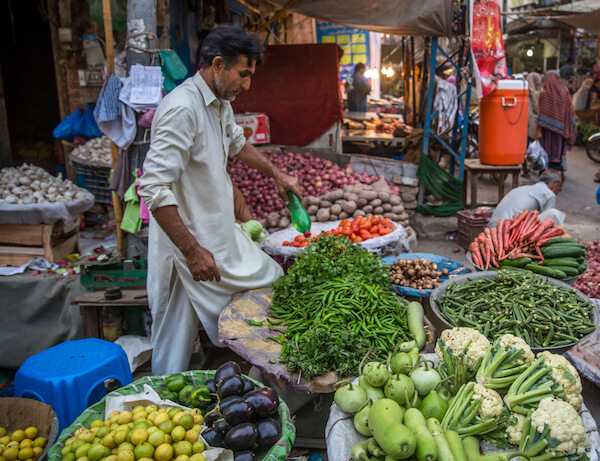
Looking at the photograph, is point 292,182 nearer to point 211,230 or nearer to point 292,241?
point 211,230

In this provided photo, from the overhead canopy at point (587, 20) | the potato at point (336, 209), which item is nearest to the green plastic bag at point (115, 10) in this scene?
the potato at point (336, 209)

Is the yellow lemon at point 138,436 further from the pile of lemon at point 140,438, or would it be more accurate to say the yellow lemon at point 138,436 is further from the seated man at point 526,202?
the seated man at point 526,202

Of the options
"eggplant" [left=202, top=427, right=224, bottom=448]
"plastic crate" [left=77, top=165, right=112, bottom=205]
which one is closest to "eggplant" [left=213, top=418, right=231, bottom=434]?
"eggplant" [left=202, top=427, right=224, bottom=448]

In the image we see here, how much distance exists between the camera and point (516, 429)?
1.85 meters

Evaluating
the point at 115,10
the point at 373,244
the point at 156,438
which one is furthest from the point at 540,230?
the point at 115,10

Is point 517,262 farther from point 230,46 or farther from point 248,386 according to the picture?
point 230,46

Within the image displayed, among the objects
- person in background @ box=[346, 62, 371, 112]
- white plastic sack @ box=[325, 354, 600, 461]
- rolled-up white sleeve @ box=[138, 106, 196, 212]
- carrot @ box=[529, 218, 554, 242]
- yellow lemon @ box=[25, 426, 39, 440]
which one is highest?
person in background @ box=[346, 62, 371, 112]

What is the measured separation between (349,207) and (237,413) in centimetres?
396

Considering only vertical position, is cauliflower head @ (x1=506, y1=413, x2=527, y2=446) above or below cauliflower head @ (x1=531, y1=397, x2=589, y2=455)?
below

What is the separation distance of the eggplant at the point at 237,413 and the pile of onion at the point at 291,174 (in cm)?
447

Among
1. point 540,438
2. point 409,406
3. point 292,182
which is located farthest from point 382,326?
point 292,182

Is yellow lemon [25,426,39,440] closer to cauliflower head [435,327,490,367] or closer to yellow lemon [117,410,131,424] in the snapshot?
yellow lemon [117,410,131,424]

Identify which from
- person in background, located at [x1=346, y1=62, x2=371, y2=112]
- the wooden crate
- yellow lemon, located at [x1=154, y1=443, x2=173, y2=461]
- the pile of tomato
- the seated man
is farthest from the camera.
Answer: person in background, located at [x1=346, y1=62, x2=371, y2=112]

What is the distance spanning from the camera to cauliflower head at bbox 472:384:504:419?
1.86 meters
